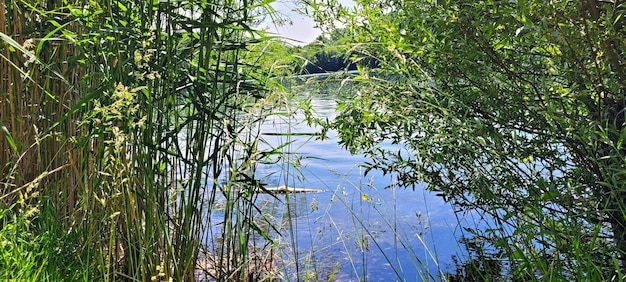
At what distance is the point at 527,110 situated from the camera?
1.71 metres

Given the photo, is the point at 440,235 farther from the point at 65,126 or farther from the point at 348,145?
the point at 65,126

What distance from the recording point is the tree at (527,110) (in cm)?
135

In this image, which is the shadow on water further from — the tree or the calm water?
the tree

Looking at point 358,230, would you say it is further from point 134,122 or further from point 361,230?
point 134,122

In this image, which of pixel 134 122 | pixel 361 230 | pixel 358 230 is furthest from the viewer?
pixel 358 230

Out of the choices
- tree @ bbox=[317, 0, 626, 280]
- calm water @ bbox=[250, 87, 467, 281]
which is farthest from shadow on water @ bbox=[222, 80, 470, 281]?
tree @ bbox=[317, 0, 626, 280]

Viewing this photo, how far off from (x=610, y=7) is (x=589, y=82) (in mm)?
261

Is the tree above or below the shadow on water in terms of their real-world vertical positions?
above

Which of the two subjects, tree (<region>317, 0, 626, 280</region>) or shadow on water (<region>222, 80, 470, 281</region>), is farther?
shadow on water (<region>222, 80, 470, 281</region>)

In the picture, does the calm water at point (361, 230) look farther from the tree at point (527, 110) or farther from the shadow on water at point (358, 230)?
the tree at point (527, 110)

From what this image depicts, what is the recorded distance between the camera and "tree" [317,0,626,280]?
1349 mm

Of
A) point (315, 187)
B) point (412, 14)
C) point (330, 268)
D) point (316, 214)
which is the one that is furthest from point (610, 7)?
point (315, 187)

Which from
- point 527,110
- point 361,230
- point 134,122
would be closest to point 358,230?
point 361,230

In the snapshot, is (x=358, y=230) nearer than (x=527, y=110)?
No
